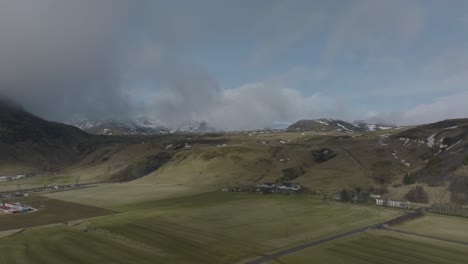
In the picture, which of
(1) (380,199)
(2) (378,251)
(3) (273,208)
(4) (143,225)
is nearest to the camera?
(2) (378,251)

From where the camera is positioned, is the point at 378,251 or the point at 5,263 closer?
the point at 5,263

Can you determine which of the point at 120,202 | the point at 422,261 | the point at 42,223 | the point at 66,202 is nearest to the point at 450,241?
the point at 422,261

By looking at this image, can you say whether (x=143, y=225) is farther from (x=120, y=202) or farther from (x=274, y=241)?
(x=120, y=202)

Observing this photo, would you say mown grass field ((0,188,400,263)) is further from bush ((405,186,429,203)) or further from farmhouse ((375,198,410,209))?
bush ((405,186,429,203))

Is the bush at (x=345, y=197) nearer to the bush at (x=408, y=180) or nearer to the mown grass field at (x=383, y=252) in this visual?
the bush at (x=408, y=180)

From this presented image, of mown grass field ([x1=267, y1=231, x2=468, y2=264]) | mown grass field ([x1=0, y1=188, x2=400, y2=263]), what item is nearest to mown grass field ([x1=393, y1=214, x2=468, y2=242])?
mown grass field ([x1=267, y1=231, x2=468, y2=264])

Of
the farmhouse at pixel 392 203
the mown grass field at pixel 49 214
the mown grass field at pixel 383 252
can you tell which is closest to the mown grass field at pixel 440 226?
the mown grass field at pixel 383 252

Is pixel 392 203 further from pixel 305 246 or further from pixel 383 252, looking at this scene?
pixel 305 246

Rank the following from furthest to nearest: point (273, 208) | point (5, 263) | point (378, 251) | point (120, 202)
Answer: point (120, 202)
point (273, 208)
point (378, 251)
point (5, 263)
